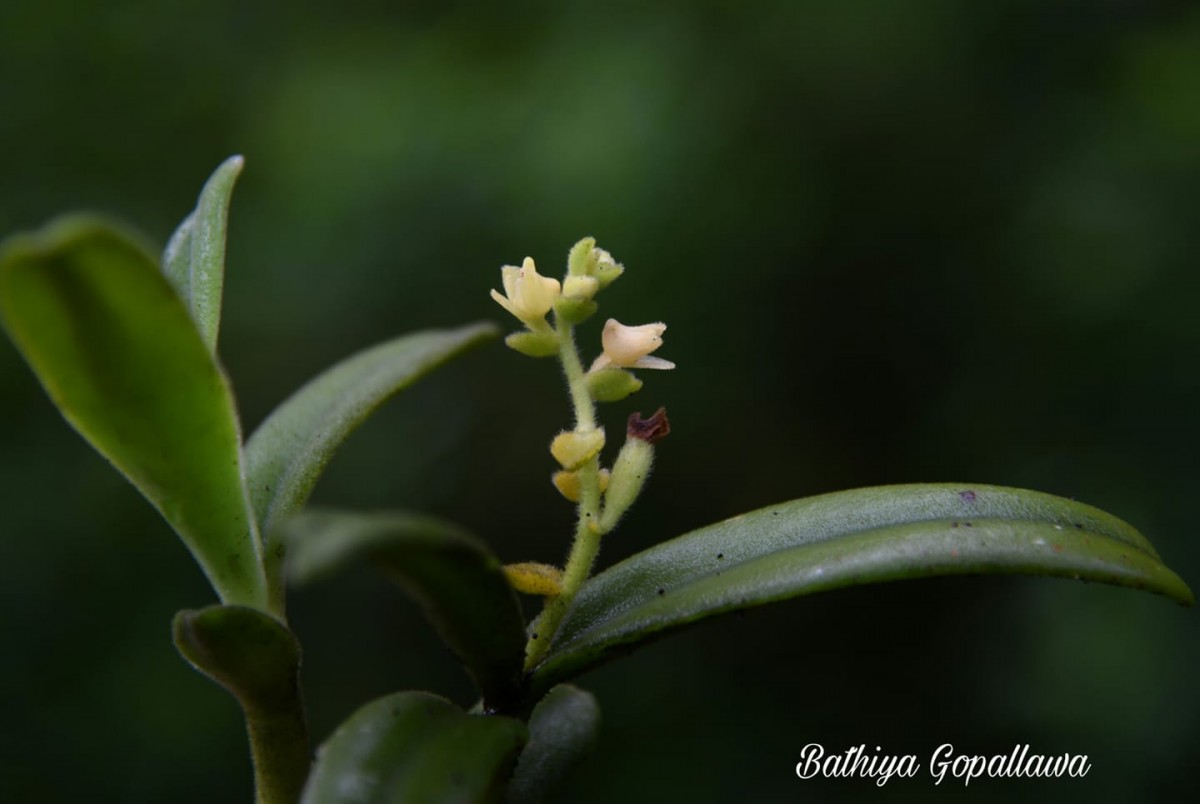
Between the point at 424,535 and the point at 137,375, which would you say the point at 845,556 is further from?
the point at 137,375

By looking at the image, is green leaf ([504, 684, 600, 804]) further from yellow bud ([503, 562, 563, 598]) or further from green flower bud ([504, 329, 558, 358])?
green flower bud ([504, 329, 558, 358])

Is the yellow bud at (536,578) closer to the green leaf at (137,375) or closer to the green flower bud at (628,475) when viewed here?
the green flower bud at (628,475)

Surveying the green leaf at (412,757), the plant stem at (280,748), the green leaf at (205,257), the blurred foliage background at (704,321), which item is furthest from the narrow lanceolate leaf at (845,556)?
the blurred foliage background at (704,321)

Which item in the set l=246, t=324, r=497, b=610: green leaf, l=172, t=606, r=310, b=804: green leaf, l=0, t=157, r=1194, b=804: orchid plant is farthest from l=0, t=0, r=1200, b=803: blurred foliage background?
l=172, t=606, r=310, b=804: green leaf

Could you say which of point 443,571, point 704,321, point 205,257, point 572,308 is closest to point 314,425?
point 205,257

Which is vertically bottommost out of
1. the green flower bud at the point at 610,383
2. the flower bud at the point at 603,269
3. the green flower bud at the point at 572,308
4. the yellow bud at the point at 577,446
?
the yellow bud at the point at 577,446
